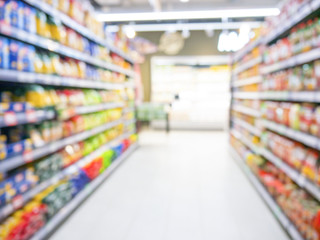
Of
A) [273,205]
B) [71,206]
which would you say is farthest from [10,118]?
[273,205]

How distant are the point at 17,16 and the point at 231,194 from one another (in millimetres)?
2965

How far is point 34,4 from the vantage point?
2199mm

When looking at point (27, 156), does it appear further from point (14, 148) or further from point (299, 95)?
point (299, 95)

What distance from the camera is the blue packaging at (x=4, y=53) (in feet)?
6.02

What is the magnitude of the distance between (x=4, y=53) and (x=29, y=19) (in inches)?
17.7

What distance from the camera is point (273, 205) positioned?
277 centimetres

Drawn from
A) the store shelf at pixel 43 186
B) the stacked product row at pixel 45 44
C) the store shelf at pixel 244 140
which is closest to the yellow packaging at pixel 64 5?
the stacked product row at pixel 45 44

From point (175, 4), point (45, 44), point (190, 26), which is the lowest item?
point (45, 44)

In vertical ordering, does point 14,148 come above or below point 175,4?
below

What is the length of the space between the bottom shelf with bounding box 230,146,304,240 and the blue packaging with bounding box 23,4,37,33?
274 centimetres

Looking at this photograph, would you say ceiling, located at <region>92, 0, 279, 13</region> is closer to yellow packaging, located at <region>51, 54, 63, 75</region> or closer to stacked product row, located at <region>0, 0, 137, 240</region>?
stacked product row, located at <region>0, 0, 137, 240</region>

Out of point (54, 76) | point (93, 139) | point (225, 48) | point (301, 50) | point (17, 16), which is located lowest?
point (93, 139)

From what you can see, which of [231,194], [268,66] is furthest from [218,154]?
[268,66]

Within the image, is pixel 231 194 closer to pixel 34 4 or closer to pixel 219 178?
pixel 219 178
